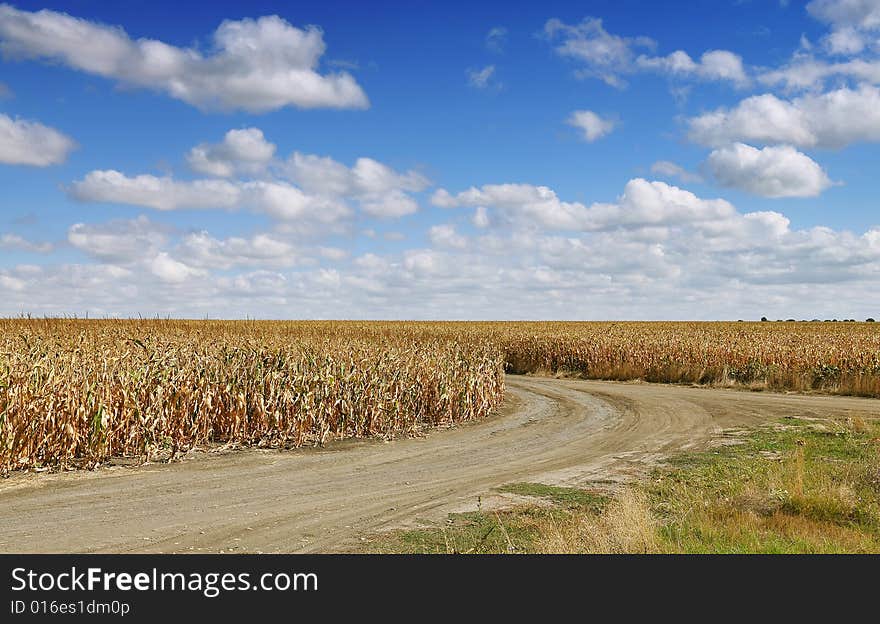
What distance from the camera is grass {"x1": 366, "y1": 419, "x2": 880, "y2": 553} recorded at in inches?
356

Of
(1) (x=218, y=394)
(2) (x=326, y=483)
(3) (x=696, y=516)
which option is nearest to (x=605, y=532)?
(3) (x=696, y=516)

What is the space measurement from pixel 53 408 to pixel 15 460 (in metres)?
1.09

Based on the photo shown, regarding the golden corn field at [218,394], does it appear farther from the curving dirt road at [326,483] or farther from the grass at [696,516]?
the grass at [696,516]

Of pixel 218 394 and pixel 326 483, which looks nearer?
pixel 326 483

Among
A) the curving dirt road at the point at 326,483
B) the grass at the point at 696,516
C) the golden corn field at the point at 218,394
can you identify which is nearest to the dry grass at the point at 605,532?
the grass at the point at 696,516

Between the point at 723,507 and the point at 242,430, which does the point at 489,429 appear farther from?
the point at 723,507

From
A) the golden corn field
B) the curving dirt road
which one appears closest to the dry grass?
the curving dirt road

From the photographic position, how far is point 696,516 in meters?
10.3

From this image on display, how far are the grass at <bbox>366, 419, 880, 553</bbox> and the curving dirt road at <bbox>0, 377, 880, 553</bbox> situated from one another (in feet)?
3.01

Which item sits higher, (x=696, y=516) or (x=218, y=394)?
(x=218, y=394)

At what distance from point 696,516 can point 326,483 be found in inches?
252

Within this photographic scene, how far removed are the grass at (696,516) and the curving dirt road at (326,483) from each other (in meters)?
0.92

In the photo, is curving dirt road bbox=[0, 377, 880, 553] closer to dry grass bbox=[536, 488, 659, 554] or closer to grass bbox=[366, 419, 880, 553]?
grass bbox=[366, 419, 880, 553]

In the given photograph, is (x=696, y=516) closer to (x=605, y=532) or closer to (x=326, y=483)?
(x=605, y=532)
